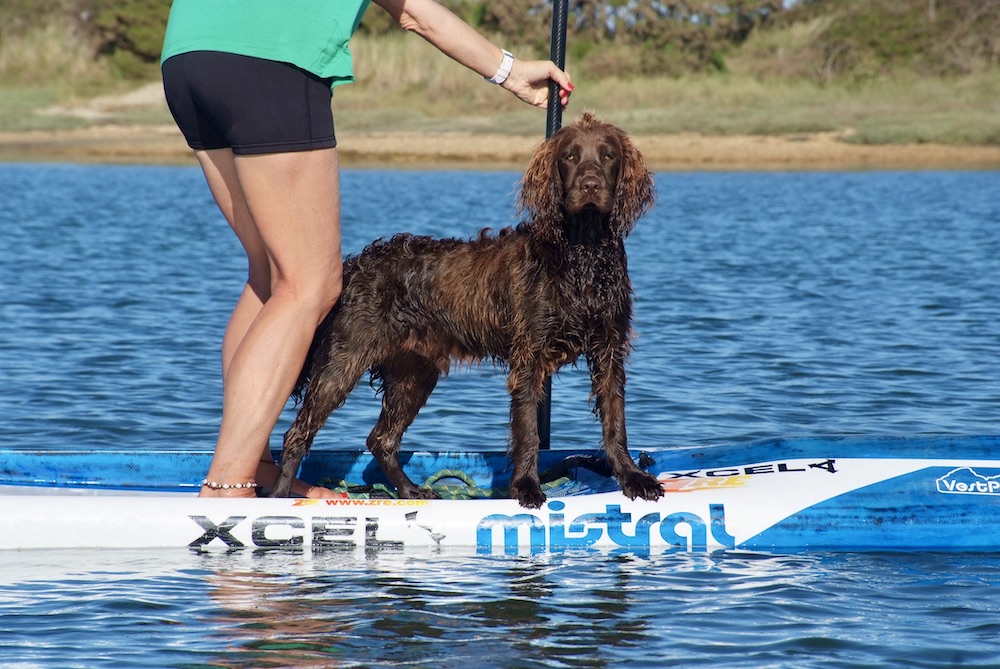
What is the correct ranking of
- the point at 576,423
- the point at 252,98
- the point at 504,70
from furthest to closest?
1. the point at 576,423
2. the point at 504,70
3. the point at 252,98

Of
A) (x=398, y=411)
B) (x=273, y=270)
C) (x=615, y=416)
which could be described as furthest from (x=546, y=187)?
(x=398, y=411)

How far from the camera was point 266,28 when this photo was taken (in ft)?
15.1

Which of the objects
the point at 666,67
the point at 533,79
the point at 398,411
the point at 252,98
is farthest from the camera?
the point at 666,67

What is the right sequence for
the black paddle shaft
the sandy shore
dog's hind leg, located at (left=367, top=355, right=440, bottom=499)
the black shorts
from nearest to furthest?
the black shorts < the black paddle shaft < dog's hind leg, located at (left=367, top=355, right=440, bottom=499) < the sandy shore

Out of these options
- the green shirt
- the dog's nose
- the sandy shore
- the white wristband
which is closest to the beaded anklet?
the green shirt

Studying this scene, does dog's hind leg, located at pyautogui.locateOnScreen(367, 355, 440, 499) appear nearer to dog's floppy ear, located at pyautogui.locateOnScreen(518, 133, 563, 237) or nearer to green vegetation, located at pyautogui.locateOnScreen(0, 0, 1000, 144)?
dog's floppy ear, located at pyautogui.locateOnScreen(518, 133, 563, 237)

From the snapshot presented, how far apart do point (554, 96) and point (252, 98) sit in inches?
57.2

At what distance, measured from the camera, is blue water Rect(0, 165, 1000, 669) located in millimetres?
4273

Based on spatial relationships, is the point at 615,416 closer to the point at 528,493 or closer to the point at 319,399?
the point at 528,493

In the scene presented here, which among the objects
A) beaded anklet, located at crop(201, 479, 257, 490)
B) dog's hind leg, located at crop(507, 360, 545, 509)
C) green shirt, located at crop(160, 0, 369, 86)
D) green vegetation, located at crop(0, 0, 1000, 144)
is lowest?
beaded anklet, located at crop(201, 479, 257, 490)

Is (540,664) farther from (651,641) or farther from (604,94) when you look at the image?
(604,94)

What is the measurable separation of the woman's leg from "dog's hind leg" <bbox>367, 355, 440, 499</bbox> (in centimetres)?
81

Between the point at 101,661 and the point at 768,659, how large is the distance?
202 cm

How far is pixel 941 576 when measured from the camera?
16.1ft
